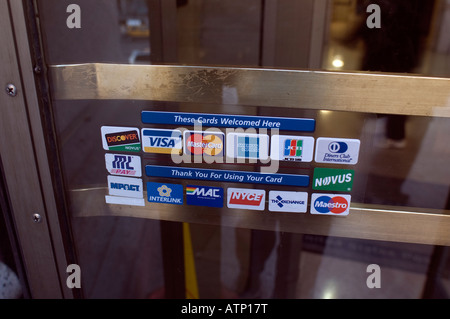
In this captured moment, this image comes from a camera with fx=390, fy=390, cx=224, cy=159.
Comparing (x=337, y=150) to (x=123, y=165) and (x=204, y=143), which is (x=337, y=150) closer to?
(x=204, y=143)

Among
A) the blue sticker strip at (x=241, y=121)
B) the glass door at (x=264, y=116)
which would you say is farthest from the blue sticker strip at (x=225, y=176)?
the blue sticker strip at (x=241, y=121)

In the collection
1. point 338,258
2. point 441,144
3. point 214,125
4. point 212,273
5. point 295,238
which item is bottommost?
point 338,258

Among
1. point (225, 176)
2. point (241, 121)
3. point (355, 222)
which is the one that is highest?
point (241, 121)

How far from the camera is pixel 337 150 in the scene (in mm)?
852

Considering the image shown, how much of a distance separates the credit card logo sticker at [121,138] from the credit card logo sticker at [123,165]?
20 mm

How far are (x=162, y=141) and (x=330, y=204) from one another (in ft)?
1.37

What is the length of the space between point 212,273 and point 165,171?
4.02 feet

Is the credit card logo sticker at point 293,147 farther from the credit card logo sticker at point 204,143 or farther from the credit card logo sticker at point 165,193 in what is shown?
the credit card logo sticker at point 165,193

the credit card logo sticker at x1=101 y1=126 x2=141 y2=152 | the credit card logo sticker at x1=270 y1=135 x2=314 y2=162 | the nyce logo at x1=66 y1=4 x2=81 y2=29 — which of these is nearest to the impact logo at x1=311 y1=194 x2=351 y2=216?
the credit card logo sticker at x1=270 y1=135 x2=314 y2=162

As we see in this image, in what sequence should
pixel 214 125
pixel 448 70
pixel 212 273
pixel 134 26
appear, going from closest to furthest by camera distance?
pixel 214 125 < pixel 448 70 < pixel 134 26 < pixel 212 273

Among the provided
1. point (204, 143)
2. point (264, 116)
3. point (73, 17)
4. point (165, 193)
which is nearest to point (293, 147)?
point (264, 116)

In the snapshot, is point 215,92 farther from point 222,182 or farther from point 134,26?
point 134,26
